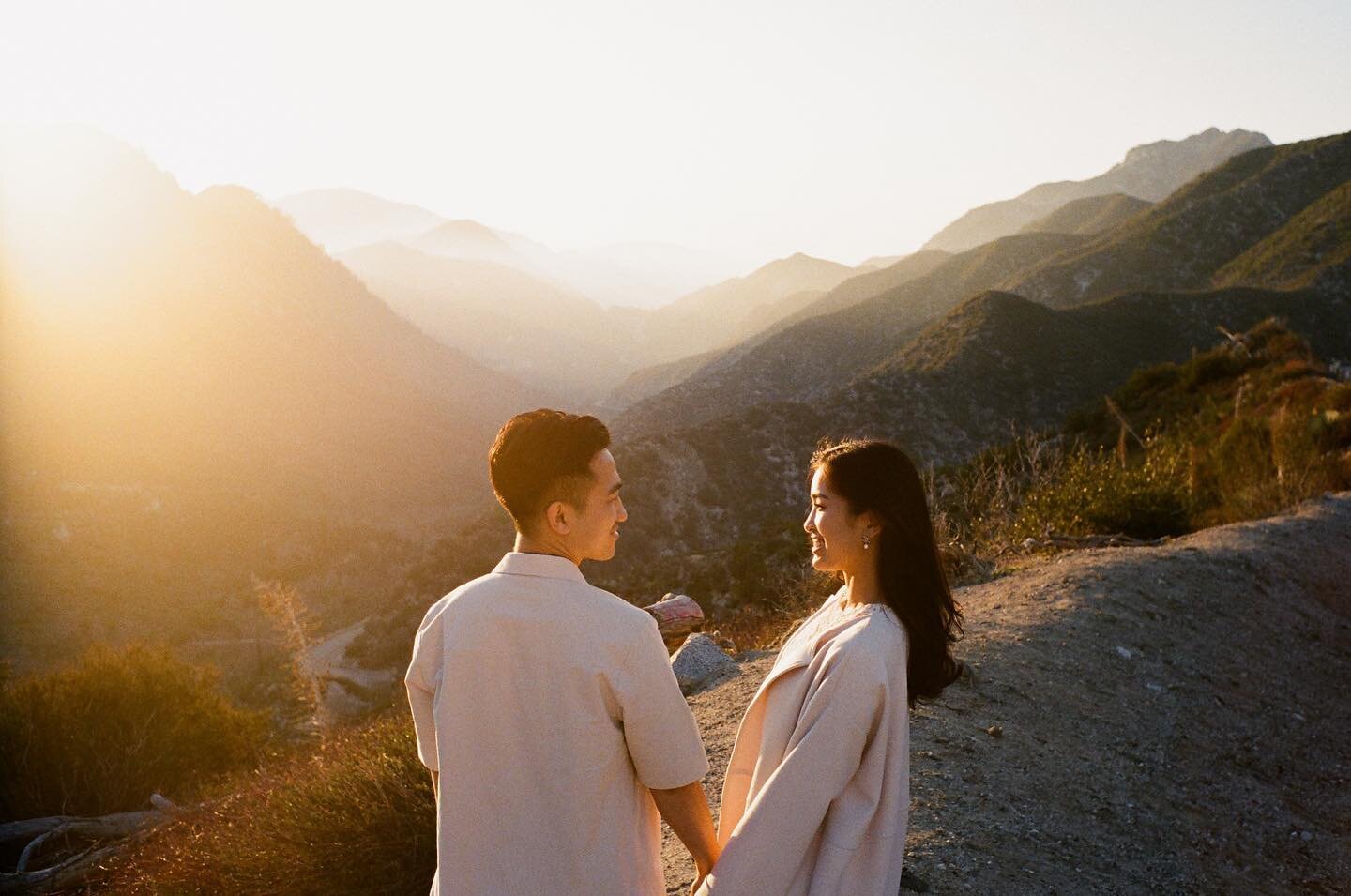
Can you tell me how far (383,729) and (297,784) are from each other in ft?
2.33

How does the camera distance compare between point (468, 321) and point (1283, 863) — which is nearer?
point (1283, 863)

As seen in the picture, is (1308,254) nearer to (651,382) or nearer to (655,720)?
(655,720)

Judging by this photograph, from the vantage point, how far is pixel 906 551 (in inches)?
80.8

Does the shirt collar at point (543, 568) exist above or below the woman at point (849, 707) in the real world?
above

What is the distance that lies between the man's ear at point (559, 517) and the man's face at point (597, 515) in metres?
0.01

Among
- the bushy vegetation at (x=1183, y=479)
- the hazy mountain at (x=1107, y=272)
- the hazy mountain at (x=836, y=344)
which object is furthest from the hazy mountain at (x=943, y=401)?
the bushy vegetation at (x=1183, y=479)

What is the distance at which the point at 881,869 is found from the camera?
1829 millimetres

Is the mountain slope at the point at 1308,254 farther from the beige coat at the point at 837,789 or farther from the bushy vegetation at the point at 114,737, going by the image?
the beige coat at the point at 837,789

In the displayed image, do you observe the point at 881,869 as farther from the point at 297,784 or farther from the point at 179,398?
the point at 179,398

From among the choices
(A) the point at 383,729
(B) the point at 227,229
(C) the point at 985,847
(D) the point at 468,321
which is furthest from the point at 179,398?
(D) the point at 468,321

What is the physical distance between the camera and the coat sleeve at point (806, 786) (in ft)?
5.82

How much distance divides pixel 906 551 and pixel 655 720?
31.3 inches

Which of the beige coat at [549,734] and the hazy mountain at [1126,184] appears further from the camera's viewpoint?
the hazy mountain at [1126,184]

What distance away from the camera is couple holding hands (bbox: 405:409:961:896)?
171cm
